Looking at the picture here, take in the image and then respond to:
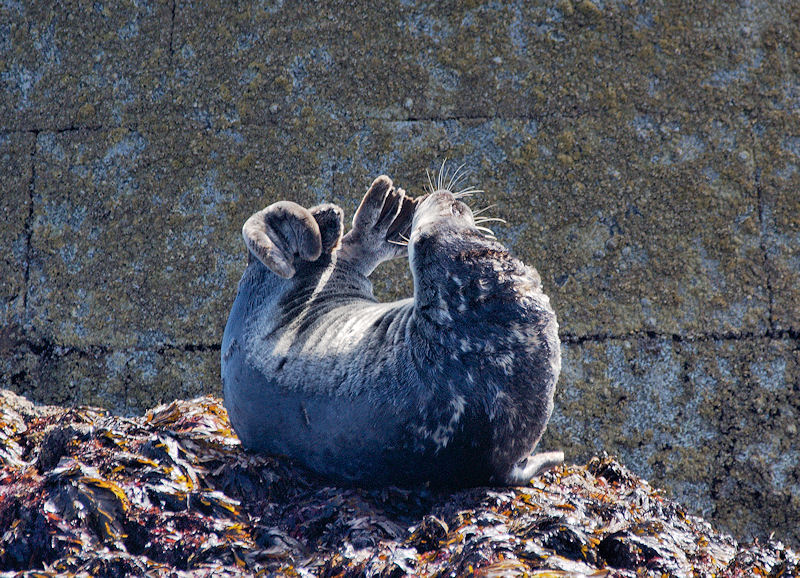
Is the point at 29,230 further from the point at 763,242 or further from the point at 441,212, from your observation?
the point at 763,242

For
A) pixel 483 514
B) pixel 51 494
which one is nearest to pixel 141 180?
pixel 51 494

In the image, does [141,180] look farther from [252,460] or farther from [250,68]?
[252,460]

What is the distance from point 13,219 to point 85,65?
37.0 inches

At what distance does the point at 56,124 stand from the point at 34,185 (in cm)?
36

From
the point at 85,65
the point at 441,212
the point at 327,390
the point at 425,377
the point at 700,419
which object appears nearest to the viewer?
the point at 425,377

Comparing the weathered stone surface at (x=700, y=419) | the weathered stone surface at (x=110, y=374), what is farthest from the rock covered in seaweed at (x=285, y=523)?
the weathered stone surface at (x=110, y=374)

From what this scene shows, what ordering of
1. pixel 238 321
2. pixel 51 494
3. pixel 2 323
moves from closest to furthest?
pixel 51 494
pixel 238 321
pixel 2 323

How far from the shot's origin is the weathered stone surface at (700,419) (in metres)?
3.35

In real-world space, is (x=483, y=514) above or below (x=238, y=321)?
below

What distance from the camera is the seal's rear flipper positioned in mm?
2146

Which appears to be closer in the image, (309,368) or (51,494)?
(51,494)

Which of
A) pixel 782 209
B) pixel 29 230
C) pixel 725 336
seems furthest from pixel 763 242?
pixel 29 230

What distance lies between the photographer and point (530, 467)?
2189 millimetres

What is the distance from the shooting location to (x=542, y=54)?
3.78m
